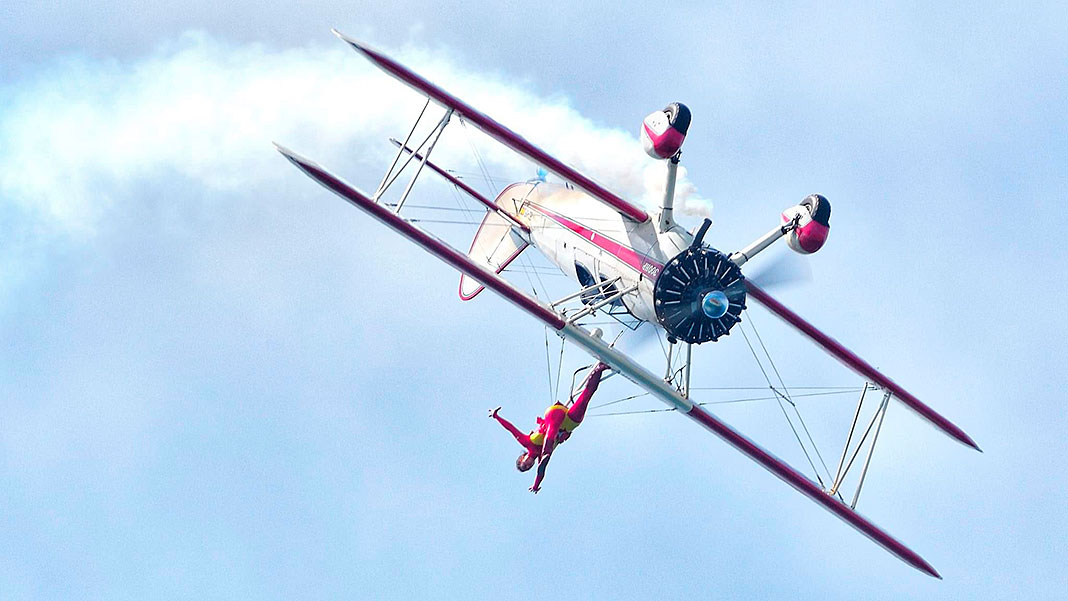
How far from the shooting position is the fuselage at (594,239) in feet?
129

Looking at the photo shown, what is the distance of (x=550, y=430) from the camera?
135 feet

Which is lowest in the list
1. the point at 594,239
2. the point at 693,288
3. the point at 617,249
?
the point at 693,288

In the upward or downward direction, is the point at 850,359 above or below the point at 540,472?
above

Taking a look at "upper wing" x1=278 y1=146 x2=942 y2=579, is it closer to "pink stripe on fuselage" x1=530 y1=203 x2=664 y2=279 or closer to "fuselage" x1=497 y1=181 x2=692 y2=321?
"fuselage" x1=497 y1=181 x2=692 y2=321

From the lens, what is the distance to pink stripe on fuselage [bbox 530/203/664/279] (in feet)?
129

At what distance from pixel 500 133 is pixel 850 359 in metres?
12.0

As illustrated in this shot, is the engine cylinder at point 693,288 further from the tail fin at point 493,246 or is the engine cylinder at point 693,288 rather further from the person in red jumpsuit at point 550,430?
the tail fin at point 493,246

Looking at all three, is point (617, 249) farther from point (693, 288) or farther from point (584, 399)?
point (584, 399)

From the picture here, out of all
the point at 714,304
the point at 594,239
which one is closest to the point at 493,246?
the point at 594,239

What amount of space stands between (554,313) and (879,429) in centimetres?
1086

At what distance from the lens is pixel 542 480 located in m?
41.2

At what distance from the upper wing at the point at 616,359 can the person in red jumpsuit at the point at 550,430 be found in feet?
6.13

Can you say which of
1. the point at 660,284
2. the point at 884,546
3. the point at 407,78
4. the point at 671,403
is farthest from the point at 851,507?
the point at 407,78

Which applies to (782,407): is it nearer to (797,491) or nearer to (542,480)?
(797,491)
